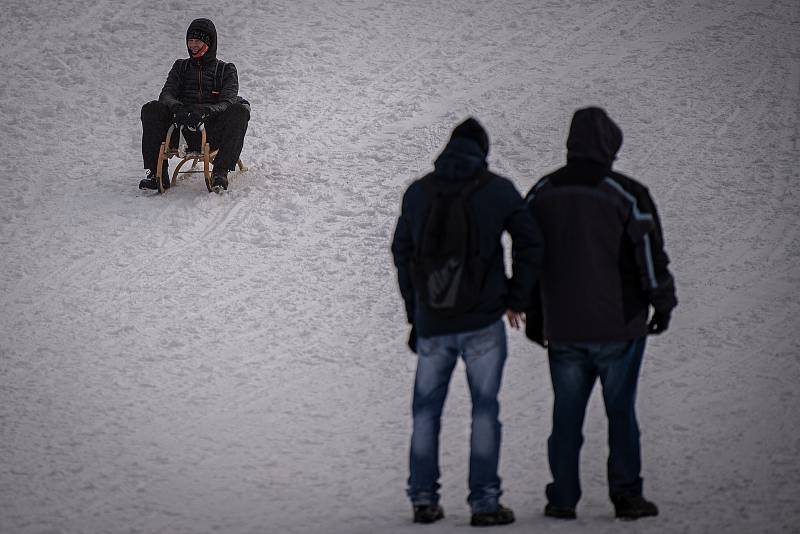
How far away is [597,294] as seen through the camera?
4938 millimetres

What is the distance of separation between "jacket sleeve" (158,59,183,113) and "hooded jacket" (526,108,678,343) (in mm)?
5985

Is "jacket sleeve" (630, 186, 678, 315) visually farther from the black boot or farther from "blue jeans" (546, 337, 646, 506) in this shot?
the black boot

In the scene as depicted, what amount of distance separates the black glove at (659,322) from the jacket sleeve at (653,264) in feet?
0.12

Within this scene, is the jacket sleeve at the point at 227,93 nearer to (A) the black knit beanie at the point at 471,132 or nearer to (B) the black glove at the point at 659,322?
(A) the black knit beanie at the point at 471,132

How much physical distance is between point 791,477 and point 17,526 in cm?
361

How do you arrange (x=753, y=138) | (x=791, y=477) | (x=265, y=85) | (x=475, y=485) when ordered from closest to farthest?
(x=475, y=485) → (x=791, y=477) → (x=753, y=138) → (x=265, y=85)

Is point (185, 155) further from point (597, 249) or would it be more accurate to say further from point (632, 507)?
point (632, 507)

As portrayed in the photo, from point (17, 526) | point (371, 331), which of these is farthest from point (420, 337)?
point (371, 331)

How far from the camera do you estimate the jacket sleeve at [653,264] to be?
496 cm

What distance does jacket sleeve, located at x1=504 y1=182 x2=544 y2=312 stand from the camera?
488 centimetres

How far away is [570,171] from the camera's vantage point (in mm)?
5031

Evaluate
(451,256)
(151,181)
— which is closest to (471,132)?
(451,256)

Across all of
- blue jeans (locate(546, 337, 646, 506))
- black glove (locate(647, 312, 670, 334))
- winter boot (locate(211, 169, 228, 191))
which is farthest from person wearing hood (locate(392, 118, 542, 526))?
winter boot (locate(211, 169, 228, 191))

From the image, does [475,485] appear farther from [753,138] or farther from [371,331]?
[753,138]
